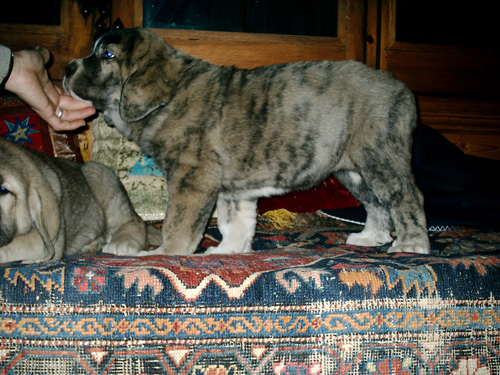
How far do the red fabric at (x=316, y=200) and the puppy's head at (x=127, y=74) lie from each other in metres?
1.27

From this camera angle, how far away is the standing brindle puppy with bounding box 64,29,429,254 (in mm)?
1987

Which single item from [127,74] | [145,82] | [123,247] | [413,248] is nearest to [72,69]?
[127,74]

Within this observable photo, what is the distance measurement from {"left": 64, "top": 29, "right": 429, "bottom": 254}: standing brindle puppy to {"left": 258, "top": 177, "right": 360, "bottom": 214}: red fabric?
0.75 metres

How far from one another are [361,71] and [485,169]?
135 cm

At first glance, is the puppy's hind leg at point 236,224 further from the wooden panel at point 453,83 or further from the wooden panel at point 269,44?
the wooden panel at point 453,83

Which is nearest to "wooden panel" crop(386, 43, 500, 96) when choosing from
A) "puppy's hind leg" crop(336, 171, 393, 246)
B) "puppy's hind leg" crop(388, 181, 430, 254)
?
"puppy's hind leg" crop(336, 171, 393, 246)

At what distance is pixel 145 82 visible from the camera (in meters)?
2.07

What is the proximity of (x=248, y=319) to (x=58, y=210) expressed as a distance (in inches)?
51.9

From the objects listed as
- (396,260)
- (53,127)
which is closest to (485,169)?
(396,260)

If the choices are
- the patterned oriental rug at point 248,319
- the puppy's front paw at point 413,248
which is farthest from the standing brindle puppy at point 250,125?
the patterned oriental rug at point 248,319

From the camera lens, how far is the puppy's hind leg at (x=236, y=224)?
239 centimetres

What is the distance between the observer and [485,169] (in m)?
2.77

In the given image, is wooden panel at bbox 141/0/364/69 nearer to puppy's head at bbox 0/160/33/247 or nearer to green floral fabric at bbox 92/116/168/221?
green floral fabric at bbox 92/116/168/221

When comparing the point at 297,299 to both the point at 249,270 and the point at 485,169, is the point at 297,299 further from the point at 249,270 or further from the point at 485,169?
the point at 485,169
